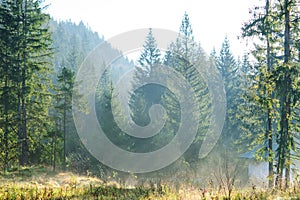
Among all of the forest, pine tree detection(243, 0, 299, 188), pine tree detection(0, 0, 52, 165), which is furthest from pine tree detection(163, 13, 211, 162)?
pine tree detection(0, 0, 52, 165)

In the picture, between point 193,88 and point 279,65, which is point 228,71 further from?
point 279,65

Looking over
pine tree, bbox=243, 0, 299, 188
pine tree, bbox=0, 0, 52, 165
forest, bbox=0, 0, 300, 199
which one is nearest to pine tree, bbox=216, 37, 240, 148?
forest, bbox=0, 0, 300, 199

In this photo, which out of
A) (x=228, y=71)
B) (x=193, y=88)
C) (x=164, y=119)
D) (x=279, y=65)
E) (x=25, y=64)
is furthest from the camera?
(x=228, y=71)

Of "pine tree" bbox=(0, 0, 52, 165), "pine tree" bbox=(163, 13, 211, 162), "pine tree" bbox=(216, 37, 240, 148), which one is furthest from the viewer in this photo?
"pine tree" bbox=(216, 37, 240, 148)

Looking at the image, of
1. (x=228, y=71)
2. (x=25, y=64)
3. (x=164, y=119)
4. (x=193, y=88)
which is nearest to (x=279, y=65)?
(x=25, y=64)

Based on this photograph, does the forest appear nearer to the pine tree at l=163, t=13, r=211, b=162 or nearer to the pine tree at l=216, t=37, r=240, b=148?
the pine tree at l=163, t=13, r=211, b=162

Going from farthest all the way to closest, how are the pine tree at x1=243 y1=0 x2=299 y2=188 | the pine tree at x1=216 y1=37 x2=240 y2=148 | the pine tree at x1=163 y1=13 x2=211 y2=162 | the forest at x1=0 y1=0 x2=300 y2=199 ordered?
the pine tree at x1=216 y1=37 x2=240 y2=148
the pine tree at x1=163 y1=13 x2=211 y2=162
the pine tree at x1=243 y1=0 x2=299 y2=188
the forest at x1=0 y1=0 x2=300 y2=199

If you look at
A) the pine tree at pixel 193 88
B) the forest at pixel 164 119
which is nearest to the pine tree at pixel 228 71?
the forest at pixel 164 119

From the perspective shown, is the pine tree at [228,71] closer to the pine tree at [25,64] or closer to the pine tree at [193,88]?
the pine tree at [193,88]

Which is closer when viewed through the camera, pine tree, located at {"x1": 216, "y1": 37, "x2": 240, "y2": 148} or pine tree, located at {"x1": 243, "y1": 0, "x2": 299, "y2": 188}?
pine tree, located at {"x1": 243, "y1": 0, "x2": 299, "y2": 188}

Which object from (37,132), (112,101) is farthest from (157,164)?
(37,132)

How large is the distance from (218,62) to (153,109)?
19.1 metres

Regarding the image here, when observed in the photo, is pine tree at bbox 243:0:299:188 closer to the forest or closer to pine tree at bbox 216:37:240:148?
the forest

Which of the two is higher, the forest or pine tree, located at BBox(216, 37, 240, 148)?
pine tree, located at BBox(216, 37, 240, 148)
